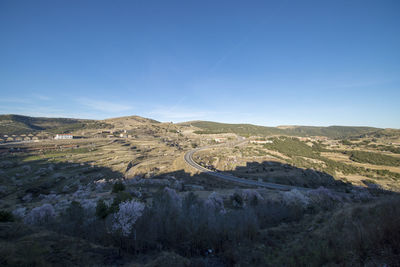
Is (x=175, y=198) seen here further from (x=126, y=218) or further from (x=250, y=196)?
(x=126, y=218)

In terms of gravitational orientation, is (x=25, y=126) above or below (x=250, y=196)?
above

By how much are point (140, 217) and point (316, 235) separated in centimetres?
917

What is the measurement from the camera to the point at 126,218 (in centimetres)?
799

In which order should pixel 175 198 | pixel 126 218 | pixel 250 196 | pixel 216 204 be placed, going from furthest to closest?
1. pixel 250 196
2. pixel 175 198
3. pixel 216 204
4. pixel 126 218

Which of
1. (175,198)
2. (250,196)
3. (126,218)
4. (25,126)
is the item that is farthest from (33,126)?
(250,196)

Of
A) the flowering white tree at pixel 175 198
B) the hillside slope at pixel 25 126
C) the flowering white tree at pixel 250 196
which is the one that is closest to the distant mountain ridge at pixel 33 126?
the hillside slope at pixel 25 126

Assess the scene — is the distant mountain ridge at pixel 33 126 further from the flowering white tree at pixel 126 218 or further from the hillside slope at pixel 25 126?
the flowering white tree at pixel 126 218

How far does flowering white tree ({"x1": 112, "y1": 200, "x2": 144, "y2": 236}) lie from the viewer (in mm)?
7629

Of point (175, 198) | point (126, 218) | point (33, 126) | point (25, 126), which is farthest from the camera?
point (33, 126)

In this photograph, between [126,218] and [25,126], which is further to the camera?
[25,126]

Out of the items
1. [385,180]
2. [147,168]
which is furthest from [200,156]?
[385,180]

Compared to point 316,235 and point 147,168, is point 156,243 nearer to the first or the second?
point 316,235

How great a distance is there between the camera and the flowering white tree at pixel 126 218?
25.0 feet

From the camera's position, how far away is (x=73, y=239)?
22.0 feet
